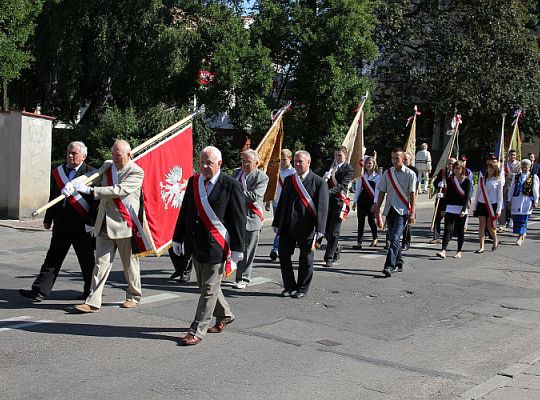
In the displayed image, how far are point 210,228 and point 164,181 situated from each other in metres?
3.01

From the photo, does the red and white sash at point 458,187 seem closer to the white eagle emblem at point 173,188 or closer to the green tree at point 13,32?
the white eagle emblem at point 173,188

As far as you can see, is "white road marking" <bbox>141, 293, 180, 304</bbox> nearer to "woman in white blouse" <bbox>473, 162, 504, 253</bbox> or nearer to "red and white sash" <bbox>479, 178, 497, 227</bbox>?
"woman in white blouse" <bbox>473, 162, 504, 253</bbox>

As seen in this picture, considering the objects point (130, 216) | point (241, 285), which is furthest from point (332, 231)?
point (130, 216)

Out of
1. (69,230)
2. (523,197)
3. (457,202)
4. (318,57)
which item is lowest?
(69,230)

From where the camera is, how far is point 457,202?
12.9 metres

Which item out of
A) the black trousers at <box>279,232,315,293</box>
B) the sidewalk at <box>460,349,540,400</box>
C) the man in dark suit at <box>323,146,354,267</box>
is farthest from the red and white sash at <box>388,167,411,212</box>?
the sidewalk at <box>460,349,540,400</box>

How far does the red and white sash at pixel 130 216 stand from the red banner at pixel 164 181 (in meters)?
1.26

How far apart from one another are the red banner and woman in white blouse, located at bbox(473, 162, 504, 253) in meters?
6.60

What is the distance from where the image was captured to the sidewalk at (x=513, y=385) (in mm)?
5688

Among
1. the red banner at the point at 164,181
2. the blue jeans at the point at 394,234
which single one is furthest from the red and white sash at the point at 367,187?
the red banner at the point at 164,181

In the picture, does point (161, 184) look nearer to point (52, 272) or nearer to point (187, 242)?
point (52, 272)

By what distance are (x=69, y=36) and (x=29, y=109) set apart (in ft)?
11.8

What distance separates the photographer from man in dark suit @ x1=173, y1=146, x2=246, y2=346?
270 inches

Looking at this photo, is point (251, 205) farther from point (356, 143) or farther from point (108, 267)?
point (356, 143)
